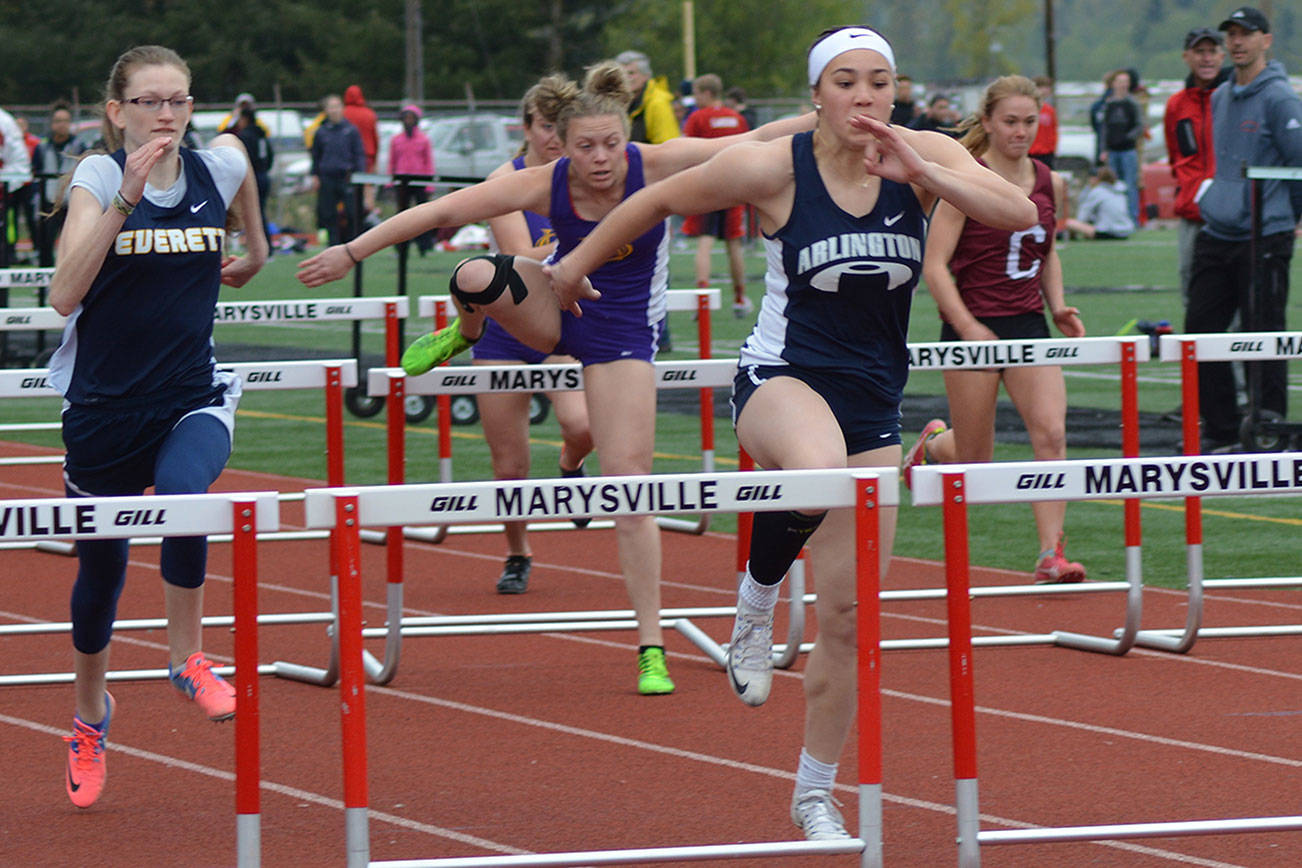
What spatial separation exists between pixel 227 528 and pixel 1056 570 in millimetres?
4882

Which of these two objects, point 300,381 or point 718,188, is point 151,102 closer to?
point 300,381

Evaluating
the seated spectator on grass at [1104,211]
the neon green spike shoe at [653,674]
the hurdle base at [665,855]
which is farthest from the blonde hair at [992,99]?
the seated spectator on grass at [1104,211]

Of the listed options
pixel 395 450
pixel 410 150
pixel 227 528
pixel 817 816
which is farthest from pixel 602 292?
pixel 410 150

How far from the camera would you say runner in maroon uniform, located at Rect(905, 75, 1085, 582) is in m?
7.96

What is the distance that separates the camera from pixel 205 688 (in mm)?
5352

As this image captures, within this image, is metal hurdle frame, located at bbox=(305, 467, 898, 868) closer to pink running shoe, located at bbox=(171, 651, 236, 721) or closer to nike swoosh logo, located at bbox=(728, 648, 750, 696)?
nike swoosh logo, located at bbox=(728, 648, 750, 696)

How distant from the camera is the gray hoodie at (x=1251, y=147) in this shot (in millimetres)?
11047

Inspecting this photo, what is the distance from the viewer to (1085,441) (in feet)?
39.3

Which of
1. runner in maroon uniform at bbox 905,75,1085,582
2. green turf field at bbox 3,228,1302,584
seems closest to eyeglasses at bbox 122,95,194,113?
runner in maroon uniform at bbox 905,75,1085,582

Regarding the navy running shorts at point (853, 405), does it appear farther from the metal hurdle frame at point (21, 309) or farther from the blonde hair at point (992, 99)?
the blonde hair at point (992, 99)

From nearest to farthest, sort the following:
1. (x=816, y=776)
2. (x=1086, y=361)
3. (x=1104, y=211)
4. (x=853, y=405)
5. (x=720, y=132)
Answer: (x=816, y=776)
(x=853, y=405)
(x=1086, y=361)
(x=720, y=132)
(x=1104, y=211)

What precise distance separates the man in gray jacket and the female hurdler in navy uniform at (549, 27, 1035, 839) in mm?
6412

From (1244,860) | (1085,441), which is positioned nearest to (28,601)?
(1244,860)

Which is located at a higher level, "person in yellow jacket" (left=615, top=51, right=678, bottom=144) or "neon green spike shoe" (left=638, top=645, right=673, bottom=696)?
"person in yellow jacket" (left=615, top=51, right=678, bottom=144)
